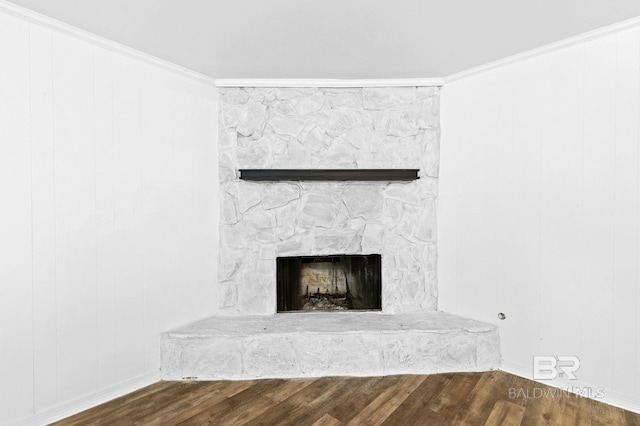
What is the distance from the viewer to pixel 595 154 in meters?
1.87

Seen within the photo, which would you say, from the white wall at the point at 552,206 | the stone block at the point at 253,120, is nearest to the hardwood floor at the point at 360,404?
the white wall at the point at 552,206

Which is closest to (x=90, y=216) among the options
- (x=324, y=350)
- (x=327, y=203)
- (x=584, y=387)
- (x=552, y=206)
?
(x=327, y=203)

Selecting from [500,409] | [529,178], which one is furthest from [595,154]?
[500,409]

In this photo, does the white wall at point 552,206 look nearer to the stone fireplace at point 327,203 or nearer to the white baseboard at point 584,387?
the white baseboard at point 584,387

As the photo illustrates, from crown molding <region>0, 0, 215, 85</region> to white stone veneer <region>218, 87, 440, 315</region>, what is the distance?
375 mm

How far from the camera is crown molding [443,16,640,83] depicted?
175 centimetres

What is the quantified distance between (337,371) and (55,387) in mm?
1660

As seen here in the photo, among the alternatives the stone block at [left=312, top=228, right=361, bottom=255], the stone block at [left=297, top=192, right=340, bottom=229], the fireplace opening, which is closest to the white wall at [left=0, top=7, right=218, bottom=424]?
the fireplace opening

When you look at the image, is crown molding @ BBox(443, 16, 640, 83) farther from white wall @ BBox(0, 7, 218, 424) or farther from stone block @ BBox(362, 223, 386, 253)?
white wall @ BBox(0, 7, 218, 424)

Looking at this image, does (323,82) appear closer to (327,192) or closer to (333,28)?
(333,28)

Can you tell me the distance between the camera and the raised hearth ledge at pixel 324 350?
212cm

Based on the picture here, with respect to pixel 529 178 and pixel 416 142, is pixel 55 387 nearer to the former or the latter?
pixel 416 142

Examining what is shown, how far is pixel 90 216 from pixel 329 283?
1.80 meters

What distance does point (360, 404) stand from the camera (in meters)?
1.83
